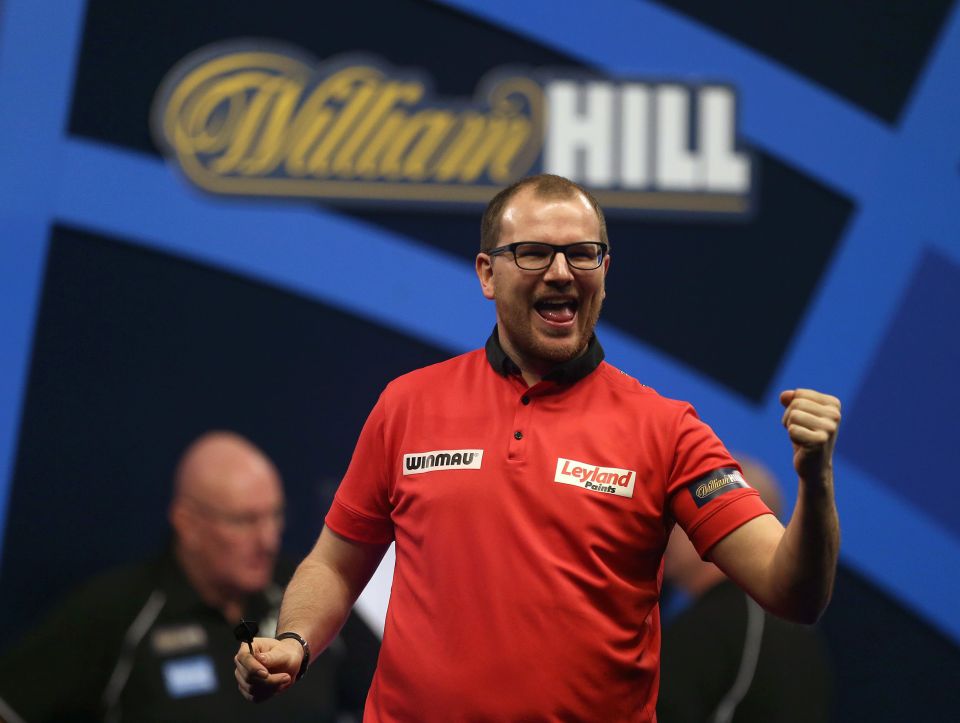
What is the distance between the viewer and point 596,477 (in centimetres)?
197

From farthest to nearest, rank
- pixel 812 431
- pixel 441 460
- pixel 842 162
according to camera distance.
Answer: pixel 842 162 → pixel 441 460 → pixel 812 431

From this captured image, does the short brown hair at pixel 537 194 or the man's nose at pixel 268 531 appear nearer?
the short brown hair at pixel 537 194

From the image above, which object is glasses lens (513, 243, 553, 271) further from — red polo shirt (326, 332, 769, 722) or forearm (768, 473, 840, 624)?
forearm (768, 473, 840, 624)

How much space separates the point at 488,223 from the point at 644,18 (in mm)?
2979

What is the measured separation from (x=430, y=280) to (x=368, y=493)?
259cm

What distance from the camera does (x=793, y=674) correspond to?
11.9 feet

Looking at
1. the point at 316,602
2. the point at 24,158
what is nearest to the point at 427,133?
the point at 24,158

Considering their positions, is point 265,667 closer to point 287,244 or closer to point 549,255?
point 549,255

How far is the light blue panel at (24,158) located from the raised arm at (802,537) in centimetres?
339

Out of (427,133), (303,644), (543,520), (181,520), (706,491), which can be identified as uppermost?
(427,133)

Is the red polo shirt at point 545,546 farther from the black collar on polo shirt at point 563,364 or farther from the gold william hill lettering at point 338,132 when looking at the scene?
the gold william hill lettering at point 338,132

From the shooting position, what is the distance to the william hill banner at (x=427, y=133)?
4.71 meters

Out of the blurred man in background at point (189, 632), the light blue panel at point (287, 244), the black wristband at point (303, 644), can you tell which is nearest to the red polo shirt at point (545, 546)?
the black wristband at point (303, 644)

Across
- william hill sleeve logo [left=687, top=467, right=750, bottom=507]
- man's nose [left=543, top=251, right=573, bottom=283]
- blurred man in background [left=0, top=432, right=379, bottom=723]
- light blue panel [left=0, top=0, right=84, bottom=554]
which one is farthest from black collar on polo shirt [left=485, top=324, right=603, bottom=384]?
light blue panel [left=0, top=0, right=84, bottom=554]
